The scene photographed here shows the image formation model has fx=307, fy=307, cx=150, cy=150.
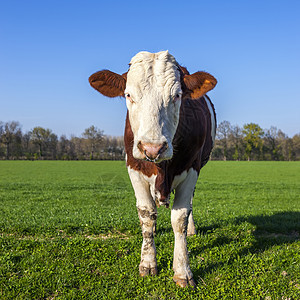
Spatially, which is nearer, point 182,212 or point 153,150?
point 153,150

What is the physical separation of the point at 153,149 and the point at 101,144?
83.7 metres

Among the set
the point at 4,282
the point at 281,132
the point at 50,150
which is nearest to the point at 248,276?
the point at 4,282

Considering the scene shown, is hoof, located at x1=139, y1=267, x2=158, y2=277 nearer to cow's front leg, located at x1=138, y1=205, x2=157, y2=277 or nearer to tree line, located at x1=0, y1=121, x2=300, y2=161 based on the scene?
cow's front leg, located at x1=138, y1=205, x2=157, y2=277

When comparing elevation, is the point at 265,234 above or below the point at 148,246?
below

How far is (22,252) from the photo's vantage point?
5152 mm

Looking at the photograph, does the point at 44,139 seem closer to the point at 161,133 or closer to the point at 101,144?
the point at 101,144

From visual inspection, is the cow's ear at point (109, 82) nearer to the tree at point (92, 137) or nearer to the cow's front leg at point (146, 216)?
the cow's front leg at point (146, 216)

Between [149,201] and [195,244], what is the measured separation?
67.8 inches

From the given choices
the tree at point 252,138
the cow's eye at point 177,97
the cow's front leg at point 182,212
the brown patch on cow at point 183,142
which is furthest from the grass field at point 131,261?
the tree at point 252,138

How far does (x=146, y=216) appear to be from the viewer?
4.55 meters

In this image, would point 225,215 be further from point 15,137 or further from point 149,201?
point 15,137

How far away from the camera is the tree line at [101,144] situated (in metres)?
87.2

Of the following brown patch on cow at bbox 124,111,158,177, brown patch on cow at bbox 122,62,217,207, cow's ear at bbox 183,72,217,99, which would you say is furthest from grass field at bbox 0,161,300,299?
cow's ear at bbox 183,72,217,99

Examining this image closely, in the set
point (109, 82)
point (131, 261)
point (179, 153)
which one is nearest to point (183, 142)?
point (179, 153)
